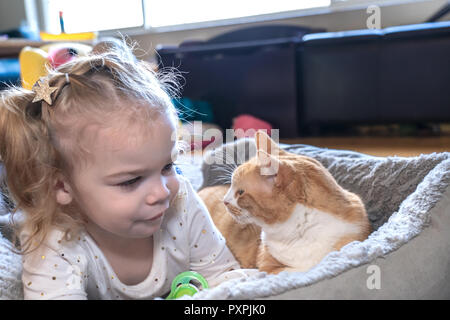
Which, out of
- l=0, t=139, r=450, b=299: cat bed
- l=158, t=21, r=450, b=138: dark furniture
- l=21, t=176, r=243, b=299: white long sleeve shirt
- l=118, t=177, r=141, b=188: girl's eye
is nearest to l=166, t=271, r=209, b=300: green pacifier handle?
l=21, t=176, r=243, b=299: white long sleeve shirt

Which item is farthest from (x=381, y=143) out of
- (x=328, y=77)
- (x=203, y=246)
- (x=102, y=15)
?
(x=102, y=15)

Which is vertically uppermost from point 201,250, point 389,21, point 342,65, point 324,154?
point 389,21

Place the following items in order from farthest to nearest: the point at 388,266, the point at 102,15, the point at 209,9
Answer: the point at 102,15 < the point at 209,9 < the point at 388,266

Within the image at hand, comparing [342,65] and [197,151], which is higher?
[342,65]

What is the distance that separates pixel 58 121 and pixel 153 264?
39cm

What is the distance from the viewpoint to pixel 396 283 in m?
0.73

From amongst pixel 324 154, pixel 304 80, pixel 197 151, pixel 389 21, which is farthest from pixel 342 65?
pixel 324 154

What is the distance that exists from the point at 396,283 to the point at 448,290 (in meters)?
0.13

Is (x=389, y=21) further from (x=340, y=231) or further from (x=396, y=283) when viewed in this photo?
(x=396, y=283)

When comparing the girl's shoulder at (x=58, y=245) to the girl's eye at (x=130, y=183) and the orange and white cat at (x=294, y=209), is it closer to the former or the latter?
the girl's eye at (x=130, y=183)

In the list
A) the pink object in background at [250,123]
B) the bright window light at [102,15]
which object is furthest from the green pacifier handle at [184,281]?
the bright window light at [102,15]

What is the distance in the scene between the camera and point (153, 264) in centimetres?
98

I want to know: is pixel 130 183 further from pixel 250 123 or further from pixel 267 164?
pixel 250 123
